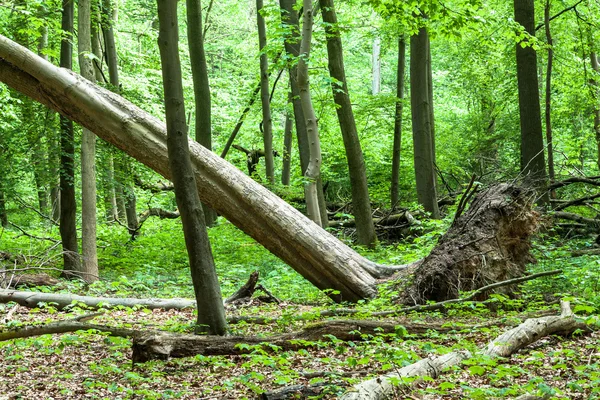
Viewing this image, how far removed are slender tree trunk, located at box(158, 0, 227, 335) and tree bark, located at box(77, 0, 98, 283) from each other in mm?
4713

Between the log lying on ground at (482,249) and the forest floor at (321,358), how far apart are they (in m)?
0.32

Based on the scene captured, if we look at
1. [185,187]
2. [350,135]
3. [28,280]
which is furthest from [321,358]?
[350,135]

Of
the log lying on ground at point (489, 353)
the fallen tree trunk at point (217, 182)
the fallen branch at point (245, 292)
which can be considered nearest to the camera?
the log lying on ground at point (489, 353)

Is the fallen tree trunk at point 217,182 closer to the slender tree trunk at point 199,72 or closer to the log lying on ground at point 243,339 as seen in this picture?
the log lying on ground at point 243,339

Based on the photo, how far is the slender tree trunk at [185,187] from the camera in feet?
17.8

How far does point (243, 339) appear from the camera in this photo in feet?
17.7

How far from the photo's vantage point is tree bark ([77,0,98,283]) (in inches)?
380

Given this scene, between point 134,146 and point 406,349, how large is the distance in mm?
4778

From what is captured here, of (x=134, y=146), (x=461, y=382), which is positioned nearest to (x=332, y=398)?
(x=461, y=382)

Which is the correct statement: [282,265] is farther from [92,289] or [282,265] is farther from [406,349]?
[406,349]

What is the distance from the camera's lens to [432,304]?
264 inches

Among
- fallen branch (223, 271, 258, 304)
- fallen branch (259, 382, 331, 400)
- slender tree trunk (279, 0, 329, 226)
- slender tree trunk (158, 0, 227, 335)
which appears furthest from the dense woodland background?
slender tree trunk (158, 0, 227, 335)

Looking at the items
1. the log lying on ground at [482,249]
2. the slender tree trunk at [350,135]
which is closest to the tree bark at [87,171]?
the slender tree trunk at [350,135]

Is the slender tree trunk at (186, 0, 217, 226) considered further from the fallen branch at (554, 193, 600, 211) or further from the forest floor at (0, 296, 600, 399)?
the forest floor at (0, 296, 600, 399)
